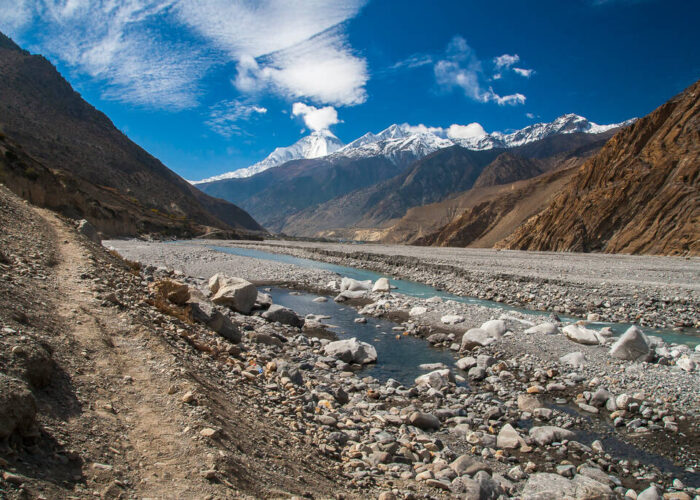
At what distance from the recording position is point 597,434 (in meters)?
7.07

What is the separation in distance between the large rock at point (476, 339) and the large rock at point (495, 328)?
0.25m

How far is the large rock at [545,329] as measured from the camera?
12.5 m

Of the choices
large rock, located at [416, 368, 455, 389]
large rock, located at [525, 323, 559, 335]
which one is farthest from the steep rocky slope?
large rock, located at [416, 368, 455, 389]

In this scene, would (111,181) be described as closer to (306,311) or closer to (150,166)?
(150,166)

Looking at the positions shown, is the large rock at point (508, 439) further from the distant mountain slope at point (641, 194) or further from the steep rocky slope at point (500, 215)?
the steep rocky slope at point (500, 215)

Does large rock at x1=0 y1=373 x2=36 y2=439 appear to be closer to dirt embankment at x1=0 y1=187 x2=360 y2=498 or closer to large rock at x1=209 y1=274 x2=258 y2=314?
dirt embankment at x1=0 y1=187 x2=360 y2=498

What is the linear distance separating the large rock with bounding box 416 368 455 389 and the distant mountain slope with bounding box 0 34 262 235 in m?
76.6

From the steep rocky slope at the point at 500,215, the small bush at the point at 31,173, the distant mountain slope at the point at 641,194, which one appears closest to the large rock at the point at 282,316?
the small bush at the point at 31,173

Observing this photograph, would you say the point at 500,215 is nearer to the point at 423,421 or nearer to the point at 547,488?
the point at 423,421

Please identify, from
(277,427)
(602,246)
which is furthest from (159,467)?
(602,246)

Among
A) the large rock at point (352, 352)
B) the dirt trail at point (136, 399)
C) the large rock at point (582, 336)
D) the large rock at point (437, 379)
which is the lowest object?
the large rock at point (437, 379)

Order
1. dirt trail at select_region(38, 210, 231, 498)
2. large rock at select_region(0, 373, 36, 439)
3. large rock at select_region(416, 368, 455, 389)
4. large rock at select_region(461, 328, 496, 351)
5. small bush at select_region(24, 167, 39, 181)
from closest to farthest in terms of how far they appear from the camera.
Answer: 1. large rock at select_region(0, 373, 36, 439)
2. dirt trail at select_region(38, 210, 231, 498)
3. large rock at select_region(416, 368, 455, 389)
4. large rock at select_region(461, 328, 496, 351)
5. small bush at select_region(24, 167, 39, 181)

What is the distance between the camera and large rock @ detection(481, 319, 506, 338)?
1217 cm

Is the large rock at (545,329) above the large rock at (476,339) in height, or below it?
above
